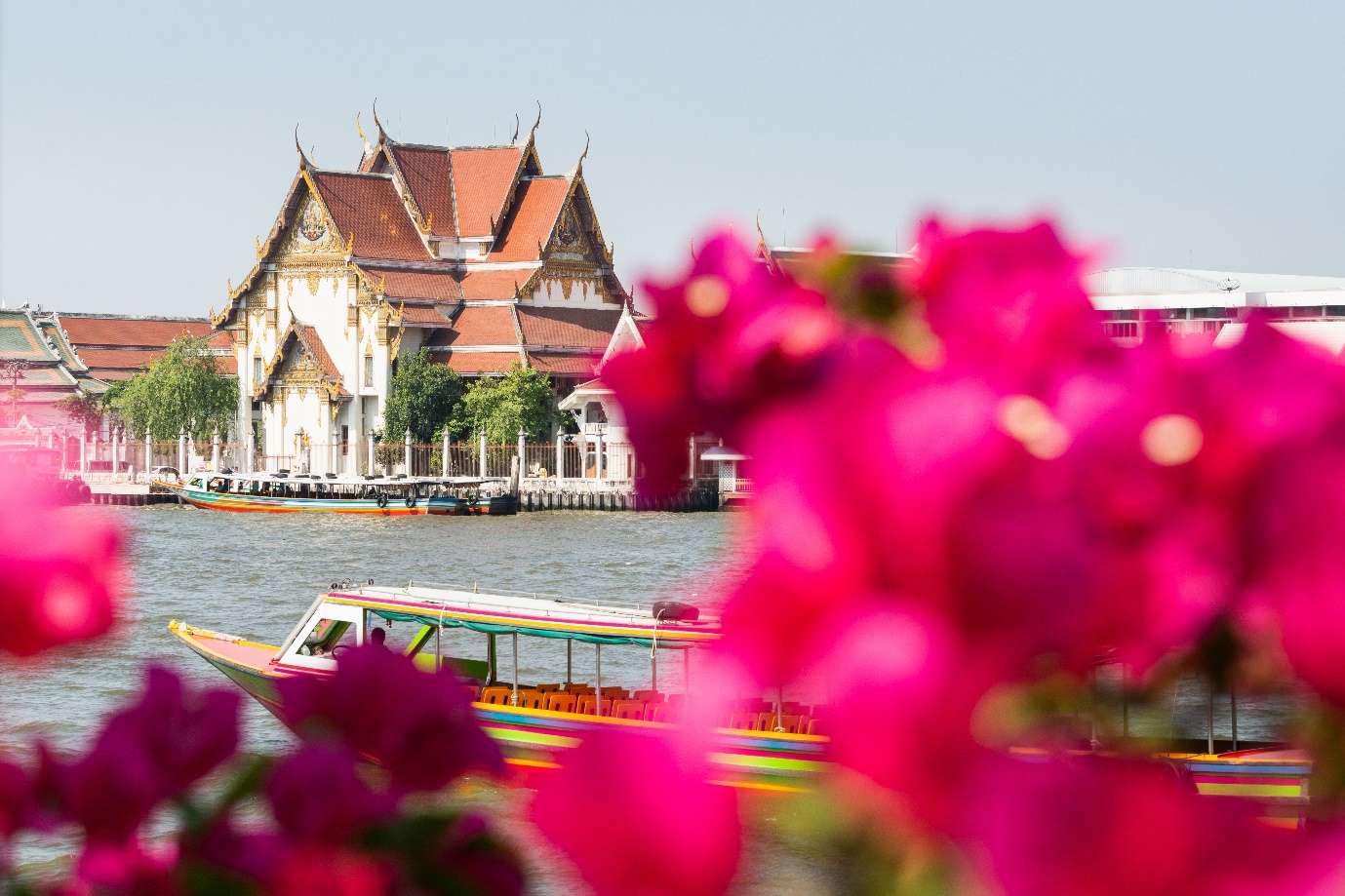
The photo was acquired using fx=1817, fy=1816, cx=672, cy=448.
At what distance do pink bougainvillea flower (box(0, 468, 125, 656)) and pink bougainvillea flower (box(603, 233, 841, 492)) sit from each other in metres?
0.27

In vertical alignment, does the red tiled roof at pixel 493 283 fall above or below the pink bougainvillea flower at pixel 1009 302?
above

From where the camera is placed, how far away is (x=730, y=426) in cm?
92

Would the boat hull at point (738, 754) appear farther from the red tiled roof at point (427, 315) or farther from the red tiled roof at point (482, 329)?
the red tiled roof at point (427, 315)

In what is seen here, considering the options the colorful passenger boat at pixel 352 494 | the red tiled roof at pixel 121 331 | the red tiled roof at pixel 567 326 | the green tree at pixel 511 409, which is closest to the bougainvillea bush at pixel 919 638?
the colorful passenger boat at pixel 352 494

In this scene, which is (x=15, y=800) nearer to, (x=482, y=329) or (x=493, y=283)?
(x=482, y=329)

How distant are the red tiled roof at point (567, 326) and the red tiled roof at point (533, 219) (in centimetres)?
158

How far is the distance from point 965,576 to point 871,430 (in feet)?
0.22

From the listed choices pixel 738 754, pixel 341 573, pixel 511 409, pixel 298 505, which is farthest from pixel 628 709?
pixel 511 409

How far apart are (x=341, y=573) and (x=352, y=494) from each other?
13.0 m

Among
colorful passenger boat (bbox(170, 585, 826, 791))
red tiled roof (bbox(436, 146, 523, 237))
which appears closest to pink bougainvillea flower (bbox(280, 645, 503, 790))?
colorful passenger boat (bbox(170, 585, 826, 791))

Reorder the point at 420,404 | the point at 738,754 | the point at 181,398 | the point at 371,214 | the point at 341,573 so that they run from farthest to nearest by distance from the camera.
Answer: the point at 371,214
the point at 181,398
the point at 420,404
the point at 341,573
the point at 738,754

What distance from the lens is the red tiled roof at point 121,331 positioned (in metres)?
57.7

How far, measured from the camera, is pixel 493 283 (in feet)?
152

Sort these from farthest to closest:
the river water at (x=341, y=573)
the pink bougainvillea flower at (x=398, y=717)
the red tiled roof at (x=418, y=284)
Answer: the red tiled roof at (x=418, y=284)
the river water at (x=341, y=573)
the pink bougainvillea flower at (x=398, y=717)
